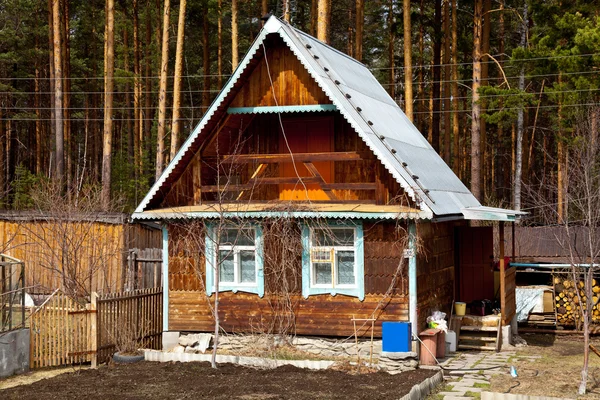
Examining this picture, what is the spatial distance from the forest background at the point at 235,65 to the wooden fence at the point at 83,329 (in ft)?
20.2

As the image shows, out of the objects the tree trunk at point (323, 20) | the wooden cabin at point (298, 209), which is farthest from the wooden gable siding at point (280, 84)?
the tree trunk at point (323, 20)

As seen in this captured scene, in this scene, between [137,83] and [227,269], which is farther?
[137,83]

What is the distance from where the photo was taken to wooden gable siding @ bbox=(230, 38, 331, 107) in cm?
1716

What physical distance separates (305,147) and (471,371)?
6227mm

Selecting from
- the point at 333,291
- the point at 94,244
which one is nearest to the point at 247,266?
the point at 333,291

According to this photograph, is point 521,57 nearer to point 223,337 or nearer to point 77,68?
point 223,337

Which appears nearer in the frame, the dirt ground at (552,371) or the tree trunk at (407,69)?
the dirt ground at (552,371)

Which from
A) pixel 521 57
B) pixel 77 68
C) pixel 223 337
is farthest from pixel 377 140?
pixel 77 68

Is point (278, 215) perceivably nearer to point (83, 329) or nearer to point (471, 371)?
point (83, 329)

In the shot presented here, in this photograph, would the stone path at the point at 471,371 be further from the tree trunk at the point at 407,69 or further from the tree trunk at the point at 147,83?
the tree trunk at the point at 147,83

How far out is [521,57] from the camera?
90.8ft

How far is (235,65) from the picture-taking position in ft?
104

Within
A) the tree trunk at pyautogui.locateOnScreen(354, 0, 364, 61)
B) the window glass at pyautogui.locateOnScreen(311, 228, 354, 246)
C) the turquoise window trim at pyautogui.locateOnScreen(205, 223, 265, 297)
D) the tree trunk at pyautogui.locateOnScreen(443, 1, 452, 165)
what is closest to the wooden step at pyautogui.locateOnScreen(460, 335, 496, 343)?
the window glass at pyautogui.locateOnScreen(311, 228, 354, 246)

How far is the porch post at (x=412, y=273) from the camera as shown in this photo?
1608cm
